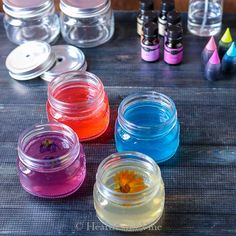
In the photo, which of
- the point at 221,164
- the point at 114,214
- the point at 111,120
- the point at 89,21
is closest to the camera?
the point at 114,214

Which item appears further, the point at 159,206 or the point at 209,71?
the point at 209,71

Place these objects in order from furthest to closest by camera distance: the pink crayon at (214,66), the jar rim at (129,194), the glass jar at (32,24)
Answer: the glass jar at (32,24)
the pink crayon at (214,66)
the jar rim at (129,194)

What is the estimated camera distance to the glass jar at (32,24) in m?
1.16

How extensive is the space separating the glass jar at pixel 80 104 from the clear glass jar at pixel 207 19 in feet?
1.12

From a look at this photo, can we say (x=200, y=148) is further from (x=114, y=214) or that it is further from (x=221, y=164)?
(x=114, y=214)

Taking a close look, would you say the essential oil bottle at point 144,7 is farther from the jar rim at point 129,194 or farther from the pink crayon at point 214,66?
the jar rim at point 129,194

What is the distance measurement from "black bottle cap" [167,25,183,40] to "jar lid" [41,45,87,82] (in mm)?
191

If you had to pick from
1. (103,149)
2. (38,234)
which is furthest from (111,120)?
(38,234)

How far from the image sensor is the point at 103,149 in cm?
94

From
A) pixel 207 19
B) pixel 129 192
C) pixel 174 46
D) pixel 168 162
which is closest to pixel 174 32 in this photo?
pixel 174 46

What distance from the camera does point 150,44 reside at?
110 centimetres

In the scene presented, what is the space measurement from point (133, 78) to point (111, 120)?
136mm

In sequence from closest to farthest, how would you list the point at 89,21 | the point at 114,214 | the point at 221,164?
the point at 114,214 < the point at 221,164 < the point at 89,21

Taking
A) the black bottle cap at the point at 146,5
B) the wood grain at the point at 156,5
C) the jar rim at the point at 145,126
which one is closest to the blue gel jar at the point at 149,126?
the jar rim at the point at 145,126
